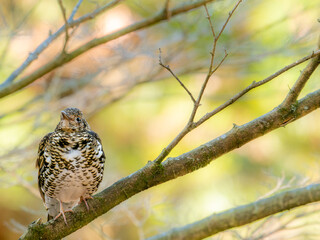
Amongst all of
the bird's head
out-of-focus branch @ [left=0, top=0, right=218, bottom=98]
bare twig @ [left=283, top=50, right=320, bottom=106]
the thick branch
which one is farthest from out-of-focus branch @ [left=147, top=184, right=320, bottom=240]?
out-of-focus branch @ [left=0, top=0, right=218, bottom=98]

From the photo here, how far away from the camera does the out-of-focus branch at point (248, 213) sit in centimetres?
301

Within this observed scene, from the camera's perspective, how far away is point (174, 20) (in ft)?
19.0

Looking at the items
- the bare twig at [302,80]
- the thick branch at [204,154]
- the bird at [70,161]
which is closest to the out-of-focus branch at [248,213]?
the thick branch at [204,154]

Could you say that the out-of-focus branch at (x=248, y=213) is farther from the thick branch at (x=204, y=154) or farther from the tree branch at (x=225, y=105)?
the tree branch at (x=225, y=105)

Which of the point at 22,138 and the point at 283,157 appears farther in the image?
the point at 283,157

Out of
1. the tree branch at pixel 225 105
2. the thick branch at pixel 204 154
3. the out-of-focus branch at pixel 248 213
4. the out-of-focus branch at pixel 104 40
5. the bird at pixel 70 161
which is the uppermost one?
the out-of-focus branch at pixel 104 40

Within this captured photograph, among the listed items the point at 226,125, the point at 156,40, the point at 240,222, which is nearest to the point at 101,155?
the point at 240,222

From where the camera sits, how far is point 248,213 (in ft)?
10.4

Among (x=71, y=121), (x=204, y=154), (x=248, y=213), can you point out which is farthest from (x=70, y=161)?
(x=248, y=213)

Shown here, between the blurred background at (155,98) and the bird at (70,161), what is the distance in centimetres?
84

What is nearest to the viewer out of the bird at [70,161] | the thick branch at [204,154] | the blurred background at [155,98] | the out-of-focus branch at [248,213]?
the out-of-focus branch at [248,213]

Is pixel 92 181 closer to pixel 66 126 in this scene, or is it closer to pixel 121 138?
pixel 66 126

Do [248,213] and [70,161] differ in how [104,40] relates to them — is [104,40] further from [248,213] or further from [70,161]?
[248,213]

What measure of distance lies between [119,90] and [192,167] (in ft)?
9.93
